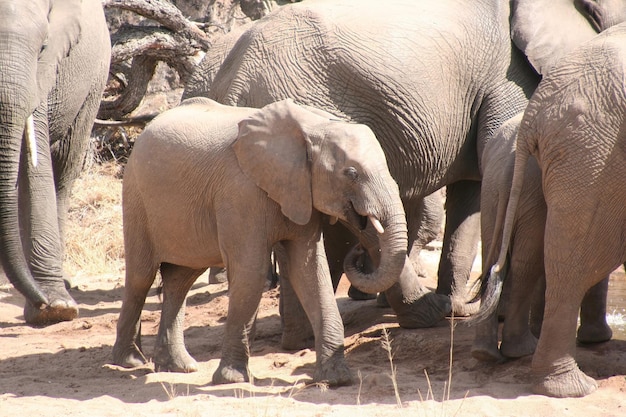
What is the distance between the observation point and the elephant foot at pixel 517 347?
6.05m

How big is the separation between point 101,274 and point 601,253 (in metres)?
5.56

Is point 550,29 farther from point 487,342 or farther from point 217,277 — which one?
point 217,277

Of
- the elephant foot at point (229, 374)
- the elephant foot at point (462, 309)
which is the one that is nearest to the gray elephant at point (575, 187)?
the elephant foot at point (229, 374)

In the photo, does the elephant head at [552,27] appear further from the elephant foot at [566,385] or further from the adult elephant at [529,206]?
the elephant foot at [566,385]

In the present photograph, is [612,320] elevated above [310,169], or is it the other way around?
[310,169]

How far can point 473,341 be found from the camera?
614 centimetres

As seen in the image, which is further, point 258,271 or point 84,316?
point 84,316

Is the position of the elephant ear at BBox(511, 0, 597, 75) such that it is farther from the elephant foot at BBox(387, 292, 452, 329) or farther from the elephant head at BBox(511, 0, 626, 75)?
the elephant foot at BBox(387, 292, 452, 329)

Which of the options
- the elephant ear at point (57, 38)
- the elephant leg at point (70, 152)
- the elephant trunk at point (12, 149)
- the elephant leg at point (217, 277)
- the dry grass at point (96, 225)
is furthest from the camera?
the dry grass at point (96, 225)

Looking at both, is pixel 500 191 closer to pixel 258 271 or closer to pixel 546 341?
pixel 546 341

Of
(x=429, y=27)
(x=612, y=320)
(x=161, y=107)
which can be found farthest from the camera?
(x=161, y=107)

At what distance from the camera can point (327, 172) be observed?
571 cm

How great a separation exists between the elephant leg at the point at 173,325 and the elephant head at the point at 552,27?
2617 millimetres

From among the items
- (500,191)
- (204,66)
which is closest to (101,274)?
(204,66)
